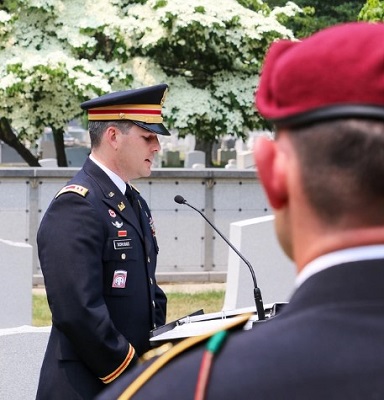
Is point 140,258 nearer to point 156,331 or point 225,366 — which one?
point 156,331

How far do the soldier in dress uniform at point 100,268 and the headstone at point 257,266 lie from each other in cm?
481

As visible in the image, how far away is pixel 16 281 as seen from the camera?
8.30m

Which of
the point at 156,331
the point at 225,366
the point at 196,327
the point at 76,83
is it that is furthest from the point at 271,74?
the point at 76,83

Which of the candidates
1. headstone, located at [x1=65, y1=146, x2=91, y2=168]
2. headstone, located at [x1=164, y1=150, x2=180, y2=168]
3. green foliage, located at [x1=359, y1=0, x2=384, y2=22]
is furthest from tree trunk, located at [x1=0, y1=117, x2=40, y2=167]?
headstone, located at [x1=164, y1=150, x2=180, y2=168]

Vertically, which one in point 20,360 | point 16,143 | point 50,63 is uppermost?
point 50,63

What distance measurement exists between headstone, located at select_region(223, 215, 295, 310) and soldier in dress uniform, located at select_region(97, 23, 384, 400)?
745cm

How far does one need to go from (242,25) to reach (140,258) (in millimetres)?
11490

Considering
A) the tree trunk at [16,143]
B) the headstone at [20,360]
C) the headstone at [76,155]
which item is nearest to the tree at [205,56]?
the tree trunk at [16,143]

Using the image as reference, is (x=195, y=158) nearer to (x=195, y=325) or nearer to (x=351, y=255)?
(x=195, y=325)

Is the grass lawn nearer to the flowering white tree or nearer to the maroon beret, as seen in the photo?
the flowering white tree

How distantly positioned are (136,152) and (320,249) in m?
2.77

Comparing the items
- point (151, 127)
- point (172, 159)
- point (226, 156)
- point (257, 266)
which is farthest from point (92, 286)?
point (226, 156)

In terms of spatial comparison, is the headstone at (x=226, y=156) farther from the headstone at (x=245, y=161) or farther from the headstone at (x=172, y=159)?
the headstone at (x=245, y=161)

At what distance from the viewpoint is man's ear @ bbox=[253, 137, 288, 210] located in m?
1.47
